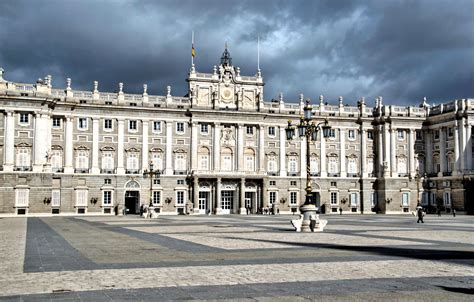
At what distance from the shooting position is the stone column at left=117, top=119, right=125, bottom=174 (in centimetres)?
7150

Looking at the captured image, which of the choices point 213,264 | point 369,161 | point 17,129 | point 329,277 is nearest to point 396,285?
point 329,277

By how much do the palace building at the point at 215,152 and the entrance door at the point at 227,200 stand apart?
15cm

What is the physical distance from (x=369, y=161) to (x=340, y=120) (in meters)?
7.55

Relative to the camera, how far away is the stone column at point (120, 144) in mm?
71500

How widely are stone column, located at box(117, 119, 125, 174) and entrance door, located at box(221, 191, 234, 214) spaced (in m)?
13.7

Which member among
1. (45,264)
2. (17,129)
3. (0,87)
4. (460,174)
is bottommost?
(45,264)

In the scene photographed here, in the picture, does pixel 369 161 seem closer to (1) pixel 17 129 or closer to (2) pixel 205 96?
(2) pixel 205 96

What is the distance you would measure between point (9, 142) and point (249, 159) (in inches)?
1207

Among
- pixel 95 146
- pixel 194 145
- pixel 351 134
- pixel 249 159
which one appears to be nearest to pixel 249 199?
pixel 249 159

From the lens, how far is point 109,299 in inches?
433

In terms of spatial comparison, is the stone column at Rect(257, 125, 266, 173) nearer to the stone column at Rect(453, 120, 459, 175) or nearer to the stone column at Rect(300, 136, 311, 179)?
the stone column at Rect(300, 136, 311, 179)

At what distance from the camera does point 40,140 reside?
66.2 metres

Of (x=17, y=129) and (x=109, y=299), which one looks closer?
(x=109, y=299)

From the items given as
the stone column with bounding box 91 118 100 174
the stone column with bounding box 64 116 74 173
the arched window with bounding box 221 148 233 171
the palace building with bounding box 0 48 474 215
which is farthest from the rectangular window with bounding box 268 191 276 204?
the stone column with bounding box 64 116 74 173
